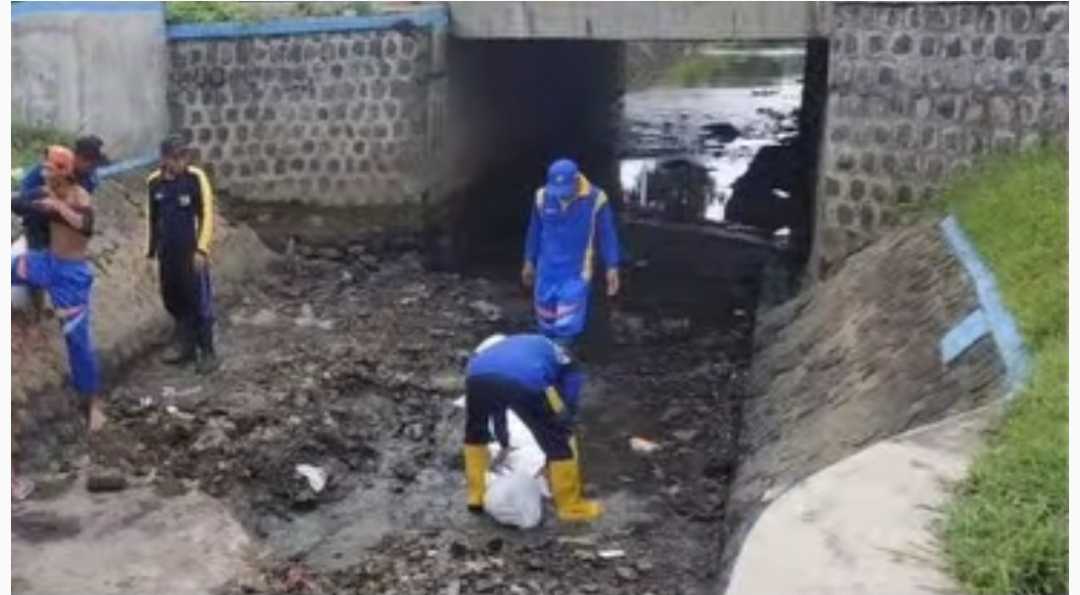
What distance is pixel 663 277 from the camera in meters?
15.4

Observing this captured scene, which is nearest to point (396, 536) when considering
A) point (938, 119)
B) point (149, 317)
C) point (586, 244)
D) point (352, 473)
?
point (352, 473)

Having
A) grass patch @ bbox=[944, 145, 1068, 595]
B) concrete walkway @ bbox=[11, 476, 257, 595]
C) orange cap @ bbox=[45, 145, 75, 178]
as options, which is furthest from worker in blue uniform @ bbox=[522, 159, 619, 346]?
orange cap @ bbox=[45, 145, 75, 178]

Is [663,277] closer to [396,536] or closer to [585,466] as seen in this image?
[585,466]

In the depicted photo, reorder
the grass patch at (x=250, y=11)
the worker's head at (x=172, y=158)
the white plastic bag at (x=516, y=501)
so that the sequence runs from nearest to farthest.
Answer: the white plastic bag at (x=516, y=501) < the worker's head at (x=172, y=158) < the grass patch at (x=250, y=11)

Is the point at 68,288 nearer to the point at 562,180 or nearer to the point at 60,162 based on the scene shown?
the point at 60,162

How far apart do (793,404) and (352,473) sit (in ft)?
9.92

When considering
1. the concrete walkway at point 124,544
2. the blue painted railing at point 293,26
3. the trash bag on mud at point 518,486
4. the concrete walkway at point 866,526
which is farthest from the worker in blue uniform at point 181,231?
the blue painted railing at point 293,26

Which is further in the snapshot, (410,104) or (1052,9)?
(410,104)

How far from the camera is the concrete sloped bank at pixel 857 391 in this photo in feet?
20.4

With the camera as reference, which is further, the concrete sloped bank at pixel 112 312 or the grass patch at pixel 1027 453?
the concrete sloped bank at pixel 112 312

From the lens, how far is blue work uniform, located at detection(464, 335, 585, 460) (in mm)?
7766

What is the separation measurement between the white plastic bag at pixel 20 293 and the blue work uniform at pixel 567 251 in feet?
11.1

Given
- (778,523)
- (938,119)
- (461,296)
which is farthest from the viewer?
(461,296)

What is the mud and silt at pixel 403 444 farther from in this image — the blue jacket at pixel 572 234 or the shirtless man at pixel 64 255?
the blue jacket at pixel 572 234
